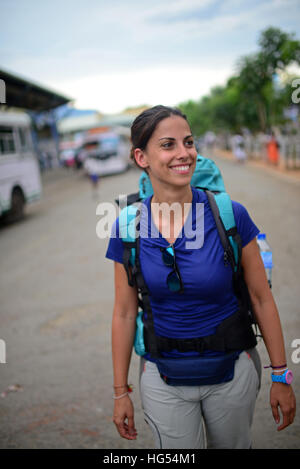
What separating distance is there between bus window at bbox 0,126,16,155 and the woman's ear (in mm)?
10648

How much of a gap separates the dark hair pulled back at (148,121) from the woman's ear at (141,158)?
0.02 meters

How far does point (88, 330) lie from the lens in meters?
4.51

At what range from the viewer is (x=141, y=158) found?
184 cm

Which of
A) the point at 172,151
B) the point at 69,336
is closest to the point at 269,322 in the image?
the point at 172,151

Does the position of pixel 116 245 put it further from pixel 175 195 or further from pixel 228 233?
pixel 228 233

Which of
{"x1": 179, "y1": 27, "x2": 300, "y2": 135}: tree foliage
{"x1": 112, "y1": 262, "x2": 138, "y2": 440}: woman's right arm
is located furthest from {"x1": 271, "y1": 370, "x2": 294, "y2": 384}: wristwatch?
{"x1": 179, "y1": 27, "x2": 300, "y2": 135}: tree foliage

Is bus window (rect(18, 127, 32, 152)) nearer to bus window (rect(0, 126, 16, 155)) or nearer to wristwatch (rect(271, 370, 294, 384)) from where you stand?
bus window (rect(0, 126, 16, 155))

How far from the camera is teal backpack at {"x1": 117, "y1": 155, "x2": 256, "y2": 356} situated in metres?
1.71

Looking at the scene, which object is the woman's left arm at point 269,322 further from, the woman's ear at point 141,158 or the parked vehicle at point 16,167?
the parked vehicle at point 16,167

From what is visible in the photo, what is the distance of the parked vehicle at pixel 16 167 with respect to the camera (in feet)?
38.3

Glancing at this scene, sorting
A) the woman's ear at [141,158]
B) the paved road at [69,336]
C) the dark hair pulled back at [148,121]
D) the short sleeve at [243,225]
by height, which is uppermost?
the dark hair pulled back at [148,121]

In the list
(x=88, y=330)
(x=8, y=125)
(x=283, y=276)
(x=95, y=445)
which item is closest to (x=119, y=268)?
(x=95, y=445)

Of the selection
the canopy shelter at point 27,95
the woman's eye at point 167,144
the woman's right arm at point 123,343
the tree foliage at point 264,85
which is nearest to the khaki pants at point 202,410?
the woman's right arm at point 123,343
